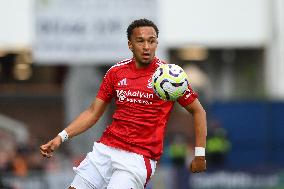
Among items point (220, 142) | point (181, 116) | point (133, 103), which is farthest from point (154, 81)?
point (181, 116)

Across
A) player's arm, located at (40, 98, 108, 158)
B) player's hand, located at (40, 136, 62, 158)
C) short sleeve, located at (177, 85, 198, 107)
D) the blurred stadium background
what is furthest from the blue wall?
player's hand, located at (40, 136, 62, 158)

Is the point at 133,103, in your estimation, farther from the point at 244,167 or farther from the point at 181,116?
the point at 181,116

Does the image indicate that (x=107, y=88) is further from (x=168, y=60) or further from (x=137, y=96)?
(x=168, y=60)

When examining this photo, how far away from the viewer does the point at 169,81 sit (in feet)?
26.9

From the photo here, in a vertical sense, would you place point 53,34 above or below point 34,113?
above

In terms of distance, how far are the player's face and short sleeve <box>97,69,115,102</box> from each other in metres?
0.35

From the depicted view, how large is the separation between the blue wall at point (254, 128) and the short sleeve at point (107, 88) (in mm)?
14581

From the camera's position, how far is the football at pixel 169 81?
820 cm

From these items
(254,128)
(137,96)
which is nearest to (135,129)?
(137,96)

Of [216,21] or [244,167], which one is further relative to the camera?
[216,21]

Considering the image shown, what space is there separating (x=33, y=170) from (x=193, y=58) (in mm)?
11976

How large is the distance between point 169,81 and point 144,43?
0.47 meters

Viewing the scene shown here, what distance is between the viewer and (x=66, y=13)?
1567 centimetres

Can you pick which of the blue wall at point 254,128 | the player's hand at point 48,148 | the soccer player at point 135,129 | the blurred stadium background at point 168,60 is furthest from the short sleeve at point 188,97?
the blue wall at point 254,128
